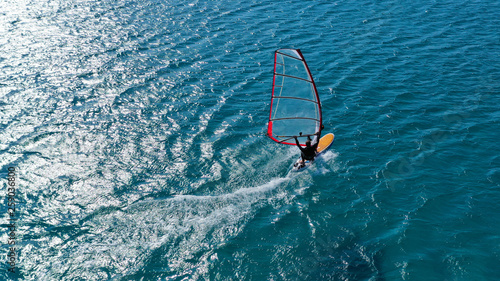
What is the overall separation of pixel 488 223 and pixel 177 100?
2410 centimetres

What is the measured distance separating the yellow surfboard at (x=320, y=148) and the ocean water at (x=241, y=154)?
0.56 metres

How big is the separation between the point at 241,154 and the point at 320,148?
5.65 metres

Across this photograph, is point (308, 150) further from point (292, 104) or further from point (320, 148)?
point (292, 104)

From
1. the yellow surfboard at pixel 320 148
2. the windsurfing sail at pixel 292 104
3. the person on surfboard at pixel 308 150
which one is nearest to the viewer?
the windsurfing sail at pixel 292 104

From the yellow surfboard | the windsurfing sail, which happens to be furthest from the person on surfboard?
the windsurfing sail

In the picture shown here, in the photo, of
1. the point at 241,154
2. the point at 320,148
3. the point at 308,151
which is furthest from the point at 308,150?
the point at 241,154

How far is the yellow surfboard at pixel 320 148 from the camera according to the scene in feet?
82.7

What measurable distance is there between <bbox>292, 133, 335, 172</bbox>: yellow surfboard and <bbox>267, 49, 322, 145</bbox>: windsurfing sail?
111cm

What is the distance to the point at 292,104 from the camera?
84.9ft

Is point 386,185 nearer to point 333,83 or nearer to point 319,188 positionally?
point 319,188

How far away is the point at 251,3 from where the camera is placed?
53562mm

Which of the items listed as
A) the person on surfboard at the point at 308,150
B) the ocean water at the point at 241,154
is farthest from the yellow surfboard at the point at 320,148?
the ocean water at the point at 241,154

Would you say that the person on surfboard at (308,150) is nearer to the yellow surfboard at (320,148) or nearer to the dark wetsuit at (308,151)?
Answer: the dark wetsuit at (308,151)

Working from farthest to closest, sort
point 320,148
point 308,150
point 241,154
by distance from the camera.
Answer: point 320,148 < point 241,154 < point 308,150
